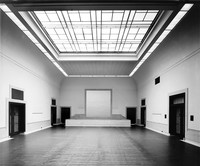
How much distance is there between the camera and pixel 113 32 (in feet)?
61.5

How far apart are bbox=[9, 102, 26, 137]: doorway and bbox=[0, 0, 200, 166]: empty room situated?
3.1 inches

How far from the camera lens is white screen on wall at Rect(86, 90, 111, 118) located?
3959 cm

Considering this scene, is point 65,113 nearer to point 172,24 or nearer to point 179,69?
point 179,69

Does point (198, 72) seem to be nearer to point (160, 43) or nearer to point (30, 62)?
point (160, 43)

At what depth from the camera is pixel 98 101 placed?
3941cm

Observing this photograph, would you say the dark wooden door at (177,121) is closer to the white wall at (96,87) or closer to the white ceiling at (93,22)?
the white ceiling at (93,22)

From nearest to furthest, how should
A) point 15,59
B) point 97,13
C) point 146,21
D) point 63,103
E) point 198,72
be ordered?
1. point 198,72
2. point 97,13
3. point 146,21
4. point 15,59
5. point 63,103

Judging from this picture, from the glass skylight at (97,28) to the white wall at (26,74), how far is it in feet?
6.46

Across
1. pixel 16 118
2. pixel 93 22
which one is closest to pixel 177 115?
pixel 93 22

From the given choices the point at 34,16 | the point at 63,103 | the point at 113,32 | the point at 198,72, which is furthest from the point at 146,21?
the point at 63,103

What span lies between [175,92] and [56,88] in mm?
21479

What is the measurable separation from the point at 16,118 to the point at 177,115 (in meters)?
13.1

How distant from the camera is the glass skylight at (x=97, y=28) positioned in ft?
50.0

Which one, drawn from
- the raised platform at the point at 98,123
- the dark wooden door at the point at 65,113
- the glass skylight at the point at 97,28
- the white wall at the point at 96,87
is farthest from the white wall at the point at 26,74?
the dark wooden door at the point at 65,113
